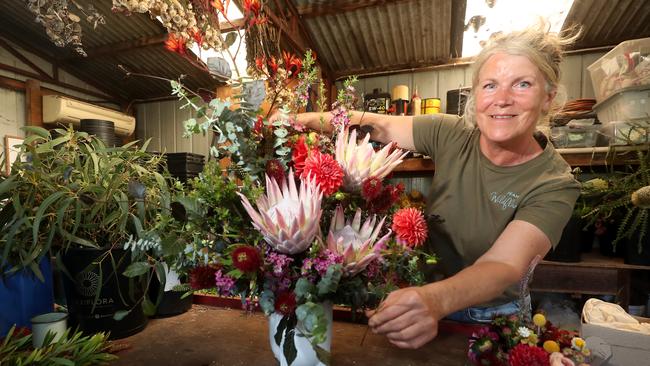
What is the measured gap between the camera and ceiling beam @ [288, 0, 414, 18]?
97.3 inches

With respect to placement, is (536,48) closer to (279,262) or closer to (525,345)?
(525,345)

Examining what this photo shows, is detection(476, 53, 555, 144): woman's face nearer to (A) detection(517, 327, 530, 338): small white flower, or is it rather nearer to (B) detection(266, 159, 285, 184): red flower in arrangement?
(A) detection(517, 327, 530, 338): small white flower

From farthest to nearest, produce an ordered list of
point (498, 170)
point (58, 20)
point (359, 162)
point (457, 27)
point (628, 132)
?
point (457, 27) → point (628, 132) → point (58, 20) → point (498, 170) → point (359, 162)

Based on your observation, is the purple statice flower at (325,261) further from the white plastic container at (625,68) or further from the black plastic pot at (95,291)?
the white plastic container at (625,68)

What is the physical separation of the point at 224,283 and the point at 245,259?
0.07m

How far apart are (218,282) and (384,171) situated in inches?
12.6

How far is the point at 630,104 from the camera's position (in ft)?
6.66

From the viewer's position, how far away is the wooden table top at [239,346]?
655 mm

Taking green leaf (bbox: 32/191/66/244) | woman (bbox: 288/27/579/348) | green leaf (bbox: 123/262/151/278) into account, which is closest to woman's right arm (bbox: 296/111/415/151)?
woman (bbox: 288/27/579/348)

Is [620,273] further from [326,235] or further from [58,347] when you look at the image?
[58,347]

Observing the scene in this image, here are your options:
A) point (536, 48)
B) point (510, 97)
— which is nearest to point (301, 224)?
point (510, 97)

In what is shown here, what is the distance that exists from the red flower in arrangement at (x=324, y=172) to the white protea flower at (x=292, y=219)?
11mm

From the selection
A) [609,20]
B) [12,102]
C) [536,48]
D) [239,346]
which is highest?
[609,20]

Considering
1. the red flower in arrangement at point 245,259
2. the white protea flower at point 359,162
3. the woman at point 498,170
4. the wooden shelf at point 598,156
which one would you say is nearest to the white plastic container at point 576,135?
the wooden shelf at point 598,156
